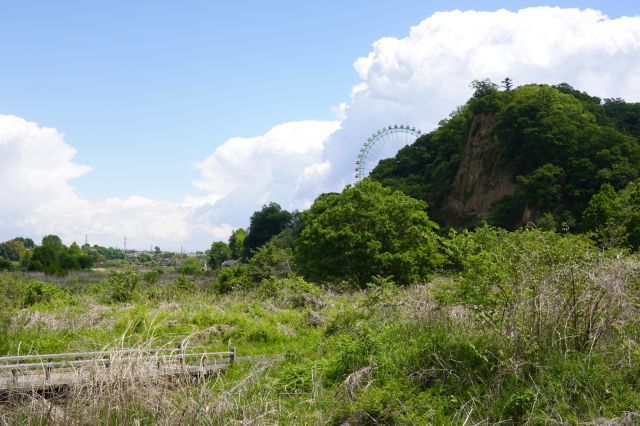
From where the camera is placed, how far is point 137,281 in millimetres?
22859

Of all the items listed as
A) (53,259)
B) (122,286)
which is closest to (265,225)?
(53,259)

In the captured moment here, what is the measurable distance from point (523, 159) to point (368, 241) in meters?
35.2

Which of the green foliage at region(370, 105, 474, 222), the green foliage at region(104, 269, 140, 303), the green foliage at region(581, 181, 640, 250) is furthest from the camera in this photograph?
the green foliage at region(370, 105, 474, 222)

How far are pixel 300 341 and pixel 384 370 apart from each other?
579cm

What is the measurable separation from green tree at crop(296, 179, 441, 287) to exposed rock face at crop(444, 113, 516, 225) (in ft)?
103

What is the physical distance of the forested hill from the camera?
169 ft

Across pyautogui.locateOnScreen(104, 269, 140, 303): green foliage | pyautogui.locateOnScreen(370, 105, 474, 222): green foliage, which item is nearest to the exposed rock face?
pyautogui.locateOnScreen(370, 105, 474, 222): green foliage

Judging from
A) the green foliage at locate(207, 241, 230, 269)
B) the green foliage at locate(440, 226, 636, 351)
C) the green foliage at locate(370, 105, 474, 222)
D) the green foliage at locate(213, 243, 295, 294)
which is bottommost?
the green foliage at locate(440, 226, 636, 351)

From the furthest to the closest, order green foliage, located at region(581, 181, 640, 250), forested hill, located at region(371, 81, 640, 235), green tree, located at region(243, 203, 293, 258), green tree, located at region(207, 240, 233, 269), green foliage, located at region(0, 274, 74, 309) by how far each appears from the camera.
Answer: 1. green tree, located at region(207, 240, 233, 269)
2. green tree, located at region(243, 203, 293, 258)
3. forested hill, located at region(371, 81, 640, 235)
4. green foliage, located at region(581, 181, 640, 250)
5. green foliage, located at region(0, 274, 74, 309)

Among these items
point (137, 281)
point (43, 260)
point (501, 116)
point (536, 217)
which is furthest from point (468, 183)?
point (137, 281)

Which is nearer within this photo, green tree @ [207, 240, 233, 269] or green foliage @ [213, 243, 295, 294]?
green foliage @ [213, 243, 295, 294]

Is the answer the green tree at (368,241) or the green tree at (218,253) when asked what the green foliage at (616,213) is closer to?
the green tree at (368,241)

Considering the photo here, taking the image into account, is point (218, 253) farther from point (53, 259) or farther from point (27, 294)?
point (27, 294)

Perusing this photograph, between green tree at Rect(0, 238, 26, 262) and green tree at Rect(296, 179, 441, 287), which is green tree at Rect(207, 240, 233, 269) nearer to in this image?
green tree at Rect(0, 238, 26, 262)
